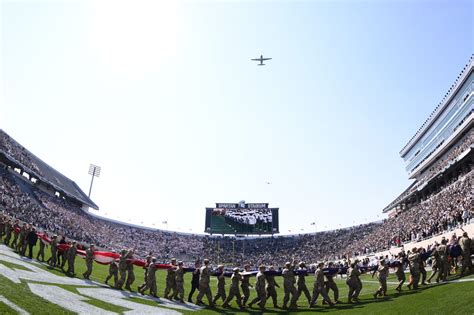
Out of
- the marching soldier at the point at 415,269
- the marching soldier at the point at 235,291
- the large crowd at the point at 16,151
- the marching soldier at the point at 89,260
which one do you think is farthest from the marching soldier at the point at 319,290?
the large crowd at the point at 16,151

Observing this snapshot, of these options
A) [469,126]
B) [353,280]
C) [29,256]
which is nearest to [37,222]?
[29,256]

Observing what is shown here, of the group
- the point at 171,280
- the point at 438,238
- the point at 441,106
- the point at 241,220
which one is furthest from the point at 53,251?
the point at 441,106

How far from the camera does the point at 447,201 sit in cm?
4106

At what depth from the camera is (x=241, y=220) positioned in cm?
7131

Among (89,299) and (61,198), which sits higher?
(61,198)

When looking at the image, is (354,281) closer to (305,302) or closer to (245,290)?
(305,302)

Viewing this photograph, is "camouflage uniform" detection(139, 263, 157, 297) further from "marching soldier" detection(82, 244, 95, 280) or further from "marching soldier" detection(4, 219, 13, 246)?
"marching soldier" detection(4, 219, 13, 246)

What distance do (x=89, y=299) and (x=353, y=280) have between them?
447 inches

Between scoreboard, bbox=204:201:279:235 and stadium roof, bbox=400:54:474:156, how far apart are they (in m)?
33.8

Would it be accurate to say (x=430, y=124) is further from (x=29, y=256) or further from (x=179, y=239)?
(x=29, y=256)

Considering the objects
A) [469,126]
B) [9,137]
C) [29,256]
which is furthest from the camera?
[9,137]

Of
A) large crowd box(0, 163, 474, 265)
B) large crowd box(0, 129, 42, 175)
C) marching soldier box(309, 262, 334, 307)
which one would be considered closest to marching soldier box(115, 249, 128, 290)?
marching soldier box(309, 262, 334, 307)

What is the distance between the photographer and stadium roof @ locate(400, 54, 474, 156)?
51969mm

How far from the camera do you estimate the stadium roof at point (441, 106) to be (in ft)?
171
